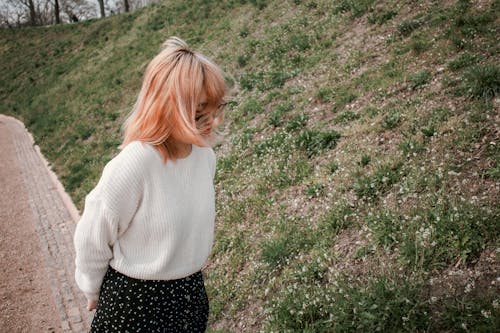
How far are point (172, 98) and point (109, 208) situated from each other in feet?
2.43

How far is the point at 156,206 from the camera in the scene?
2.43 meters

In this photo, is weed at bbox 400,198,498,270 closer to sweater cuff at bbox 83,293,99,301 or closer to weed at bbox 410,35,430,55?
sweater cuff at bbox 83,293,99,301

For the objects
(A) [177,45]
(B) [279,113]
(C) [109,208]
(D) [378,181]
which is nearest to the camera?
(C) [109,208]

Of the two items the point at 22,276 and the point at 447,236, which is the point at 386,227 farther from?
the point at 22,276

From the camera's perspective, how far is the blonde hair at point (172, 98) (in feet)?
7.77

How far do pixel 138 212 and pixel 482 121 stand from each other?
469cm

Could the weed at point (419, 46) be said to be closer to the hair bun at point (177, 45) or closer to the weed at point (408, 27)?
the weed at point (408, 27)

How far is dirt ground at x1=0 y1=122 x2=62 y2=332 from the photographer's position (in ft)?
19.6

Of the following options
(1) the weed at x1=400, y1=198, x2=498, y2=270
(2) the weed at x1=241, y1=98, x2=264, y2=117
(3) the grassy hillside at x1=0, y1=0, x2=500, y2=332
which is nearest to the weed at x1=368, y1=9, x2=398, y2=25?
(3) the grassy hillside at x1=0, y1=0, x2=500, y2=332

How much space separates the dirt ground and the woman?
13.2 ft

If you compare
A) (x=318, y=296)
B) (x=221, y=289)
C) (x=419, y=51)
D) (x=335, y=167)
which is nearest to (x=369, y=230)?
(x=318, y=296)

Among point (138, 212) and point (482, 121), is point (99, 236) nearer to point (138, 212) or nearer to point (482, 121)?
point (138, 212)

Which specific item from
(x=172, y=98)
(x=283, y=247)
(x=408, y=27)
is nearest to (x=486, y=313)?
(x=283, y=247)

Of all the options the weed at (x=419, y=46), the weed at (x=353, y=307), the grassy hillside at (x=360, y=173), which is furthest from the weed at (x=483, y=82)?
the weed at (x=353, y=307)
